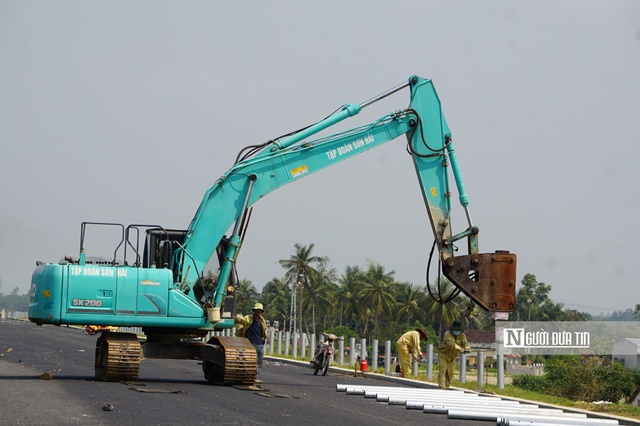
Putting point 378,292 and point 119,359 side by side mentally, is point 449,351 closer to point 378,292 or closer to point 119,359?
point 119,359

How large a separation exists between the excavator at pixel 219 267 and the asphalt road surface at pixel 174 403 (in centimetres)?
84

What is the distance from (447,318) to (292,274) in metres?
20.0

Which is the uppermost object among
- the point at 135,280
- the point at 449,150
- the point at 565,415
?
the point at 449,150

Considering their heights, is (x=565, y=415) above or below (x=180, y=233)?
below

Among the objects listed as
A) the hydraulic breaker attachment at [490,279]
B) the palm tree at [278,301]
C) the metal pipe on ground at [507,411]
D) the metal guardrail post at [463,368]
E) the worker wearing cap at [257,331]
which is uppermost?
the palm tree at [278,301]

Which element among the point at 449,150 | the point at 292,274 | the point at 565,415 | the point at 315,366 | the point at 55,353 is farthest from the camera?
the point at 292,274

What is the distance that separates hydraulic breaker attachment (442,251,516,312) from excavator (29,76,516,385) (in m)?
0.02

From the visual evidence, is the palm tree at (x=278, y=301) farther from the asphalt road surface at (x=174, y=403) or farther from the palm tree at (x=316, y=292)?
the asphalt road surface at (x=174, y=403)

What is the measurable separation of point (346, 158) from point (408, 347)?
7676mm

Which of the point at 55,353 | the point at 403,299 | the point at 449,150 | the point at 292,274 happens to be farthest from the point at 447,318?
the point at 449,150

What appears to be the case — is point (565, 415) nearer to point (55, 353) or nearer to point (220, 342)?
point (220, 342)

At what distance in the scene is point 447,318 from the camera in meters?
128

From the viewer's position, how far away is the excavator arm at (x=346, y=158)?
20.4 m
